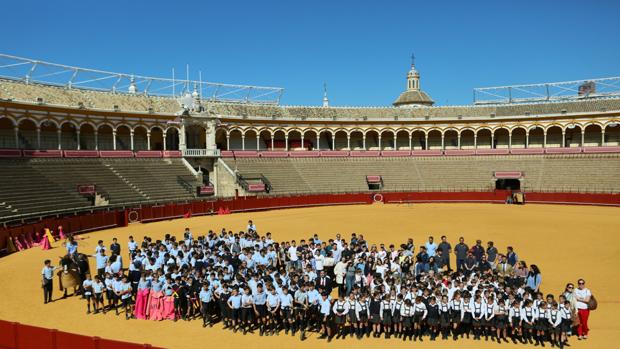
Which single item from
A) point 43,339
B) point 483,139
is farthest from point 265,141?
point 43,339

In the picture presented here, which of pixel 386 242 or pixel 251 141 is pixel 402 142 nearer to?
pixel 251 141

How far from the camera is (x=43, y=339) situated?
969cm

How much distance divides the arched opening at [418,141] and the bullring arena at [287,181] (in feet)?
1.01

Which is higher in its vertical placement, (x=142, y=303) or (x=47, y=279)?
(x=47, y=279)

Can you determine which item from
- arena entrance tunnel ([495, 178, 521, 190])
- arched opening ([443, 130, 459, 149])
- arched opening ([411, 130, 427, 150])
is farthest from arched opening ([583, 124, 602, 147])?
arched opening ([411, 130, 427, 150])

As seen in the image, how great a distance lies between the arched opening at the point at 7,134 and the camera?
38.2 meters

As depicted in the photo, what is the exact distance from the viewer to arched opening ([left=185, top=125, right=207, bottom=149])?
170 ft

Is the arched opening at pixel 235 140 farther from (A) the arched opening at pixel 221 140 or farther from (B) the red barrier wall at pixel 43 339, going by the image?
(B) the red barrier wall at pixel 43 339

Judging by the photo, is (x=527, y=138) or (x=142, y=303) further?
(x=527, y=138)

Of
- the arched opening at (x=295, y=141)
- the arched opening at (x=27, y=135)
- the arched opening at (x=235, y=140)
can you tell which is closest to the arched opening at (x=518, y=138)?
the arched opening at (x=295, y=141)

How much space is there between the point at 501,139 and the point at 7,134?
54.1 meters

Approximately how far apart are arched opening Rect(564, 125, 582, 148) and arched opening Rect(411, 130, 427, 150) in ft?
55.3

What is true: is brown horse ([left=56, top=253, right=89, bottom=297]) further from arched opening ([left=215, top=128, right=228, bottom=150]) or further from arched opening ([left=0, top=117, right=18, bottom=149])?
arched opening ([left=215, top=128, right=228, bottom=150])

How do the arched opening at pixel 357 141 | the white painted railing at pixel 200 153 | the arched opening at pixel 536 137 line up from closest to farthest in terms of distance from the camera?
the white painted railing at pixel 200 153
the arched opening at pixel 536 137
the arched opening at pixel 357 141
